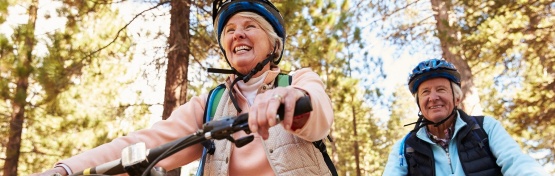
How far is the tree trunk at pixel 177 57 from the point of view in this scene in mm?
Answer: 8102

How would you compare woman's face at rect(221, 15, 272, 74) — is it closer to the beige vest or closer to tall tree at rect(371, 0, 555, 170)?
the beige vest

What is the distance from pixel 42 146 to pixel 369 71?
11.2 metres

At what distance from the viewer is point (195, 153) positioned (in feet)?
9.02

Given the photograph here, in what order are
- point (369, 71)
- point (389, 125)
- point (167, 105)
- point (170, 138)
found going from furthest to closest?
point (389, 125) → point (369, 71) → point (167, 105) → point (170, 138)

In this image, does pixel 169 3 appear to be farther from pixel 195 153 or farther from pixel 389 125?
pixel 389 125

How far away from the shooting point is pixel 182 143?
4.91 ft

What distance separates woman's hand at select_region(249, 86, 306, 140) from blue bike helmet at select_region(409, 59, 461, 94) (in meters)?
3.52

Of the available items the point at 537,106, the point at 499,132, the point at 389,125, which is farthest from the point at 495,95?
the point at 499,132

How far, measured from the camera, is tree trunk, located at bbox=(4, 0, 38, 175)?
9.29 metres

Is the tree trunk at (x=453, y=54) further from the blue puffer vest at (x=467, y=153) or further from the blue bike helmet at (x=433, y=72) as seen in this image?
the blue puffer vest at (x=467, y=153)

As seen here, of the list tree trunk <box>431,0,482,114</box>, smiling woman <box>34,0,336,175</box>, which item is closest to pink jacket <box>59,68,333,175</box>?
smiling woman <box>34,0,336,175</box>

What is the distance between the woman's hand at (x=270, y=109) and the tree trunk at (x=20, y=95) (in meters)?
8.81

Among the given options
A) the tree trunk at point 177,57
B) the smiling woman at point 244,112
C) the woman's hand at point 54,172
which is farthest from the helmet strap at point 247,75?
the tree trunk at point 177,57

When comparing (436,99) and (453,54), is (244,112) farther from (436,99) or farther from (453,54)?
(453,54)
